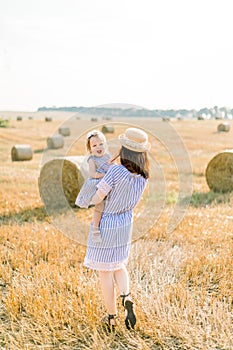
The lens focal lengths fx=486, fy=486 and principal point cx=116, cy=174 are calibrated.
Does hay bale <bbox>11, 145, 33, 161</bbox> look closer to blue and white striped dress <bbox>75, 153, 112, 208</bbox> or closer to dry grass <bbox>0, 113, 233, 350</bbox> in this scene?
dry grass <bbox>0, 113, 233, 350</bbox>

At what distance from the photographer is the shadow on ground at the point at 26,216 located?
28.0 feet

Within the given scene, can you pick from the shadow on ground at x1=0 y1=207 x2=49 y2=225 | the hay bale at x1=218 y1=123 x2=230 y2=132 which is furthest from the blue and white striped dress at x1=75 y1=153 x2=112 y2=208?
the hay bale at x1=218 y1=123 x2=230 y2=132

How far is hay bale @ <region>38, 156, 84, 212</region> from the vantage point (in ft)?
32.8

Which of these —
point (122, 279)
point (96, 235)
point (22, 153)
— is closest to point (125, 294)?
point (122, 279)

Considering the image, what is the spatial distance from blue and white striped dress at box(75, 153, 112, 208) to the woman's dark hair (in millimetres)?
195

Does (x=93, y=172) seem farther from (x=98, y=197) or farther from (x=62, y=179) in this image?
(x=62, y=179)

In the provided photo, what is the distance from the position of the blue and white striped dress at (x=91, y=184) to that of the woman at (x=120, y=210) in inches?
4.4

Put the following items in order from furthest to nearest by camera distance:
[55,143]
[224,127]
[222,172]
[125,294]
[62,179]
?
[224,127], [55,143], [222,172], [62,179], [125,294]

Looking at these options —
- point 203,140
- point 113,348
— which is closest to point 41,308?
point 113,348

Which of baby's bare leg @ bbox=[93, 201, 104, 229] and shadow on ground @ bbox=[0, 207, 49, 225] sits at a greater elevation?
baby's bare leg @ bbox=[93, 201, 104, 229]

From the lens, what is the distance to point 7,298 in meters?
5.06

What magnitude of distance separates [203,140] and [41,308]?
2456 cm

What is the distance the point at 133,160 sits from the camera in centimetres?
403

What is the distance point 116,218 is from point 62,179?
627 cm
